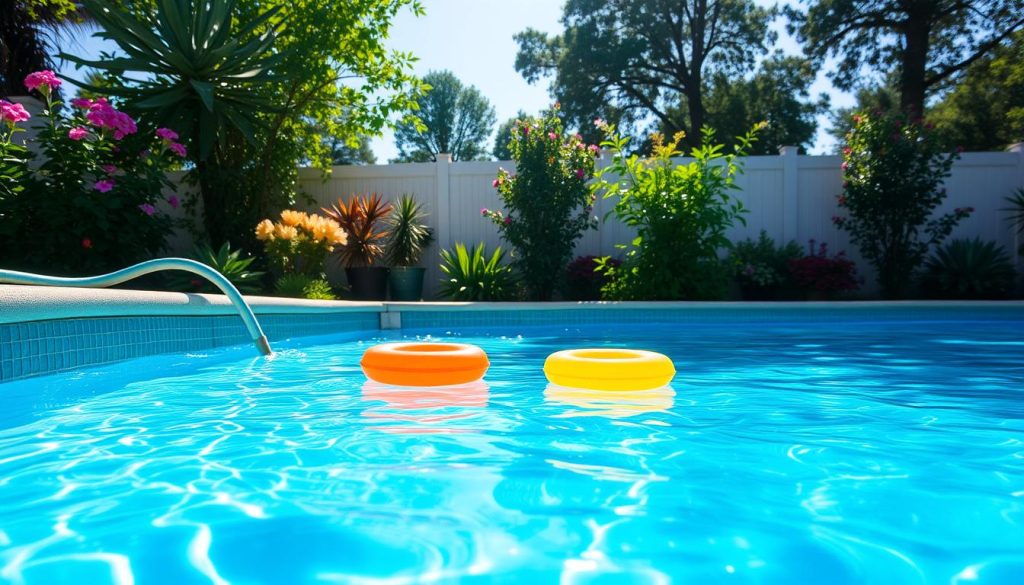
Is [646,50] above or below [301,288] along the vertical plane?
above

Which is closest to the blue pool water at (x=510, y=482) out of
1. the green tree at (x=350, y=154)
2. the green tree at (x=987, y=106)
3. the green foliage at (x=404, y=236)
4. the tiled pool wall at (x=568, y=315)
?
the tiled pool wall at (x=568, y=315)

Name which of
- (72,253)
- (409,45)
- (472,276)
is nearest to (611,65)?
(409,45)

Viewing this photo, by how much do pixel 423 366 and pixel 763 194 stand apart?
28.4ft

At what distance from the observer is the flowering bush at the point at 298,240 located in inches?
333

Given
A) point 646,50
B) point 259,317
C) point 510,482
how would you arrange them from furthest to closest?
point 646,50, point 259,317, point 510,482

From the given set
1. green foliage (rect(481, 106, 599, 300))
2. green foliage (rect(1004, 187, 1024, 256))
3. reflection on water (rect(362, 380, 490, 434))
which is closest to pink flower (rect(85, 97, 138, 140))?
green foliage (rect(481, 106, 599, 300))

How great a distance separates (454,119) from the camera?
43.2 metres

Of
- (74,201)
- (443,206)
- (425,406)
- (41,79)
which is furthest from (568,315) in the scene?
(41,79)

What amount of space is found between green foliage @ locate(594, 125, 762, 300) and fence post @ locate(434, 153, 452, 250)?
336 centimetres

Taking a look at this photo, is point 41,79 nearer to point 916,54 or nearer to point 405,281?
point 405,281

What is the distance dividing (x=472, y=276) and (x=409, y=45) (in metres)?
4.05

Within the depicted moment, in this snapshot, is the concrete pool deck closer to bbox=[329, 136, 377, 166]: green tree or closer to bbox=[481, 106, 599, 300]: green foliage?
bbox=[481, 106, 599, 300]: green foliage

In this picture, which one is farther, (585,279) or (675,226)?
(585,279)

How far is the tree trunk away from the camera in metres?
15.7
